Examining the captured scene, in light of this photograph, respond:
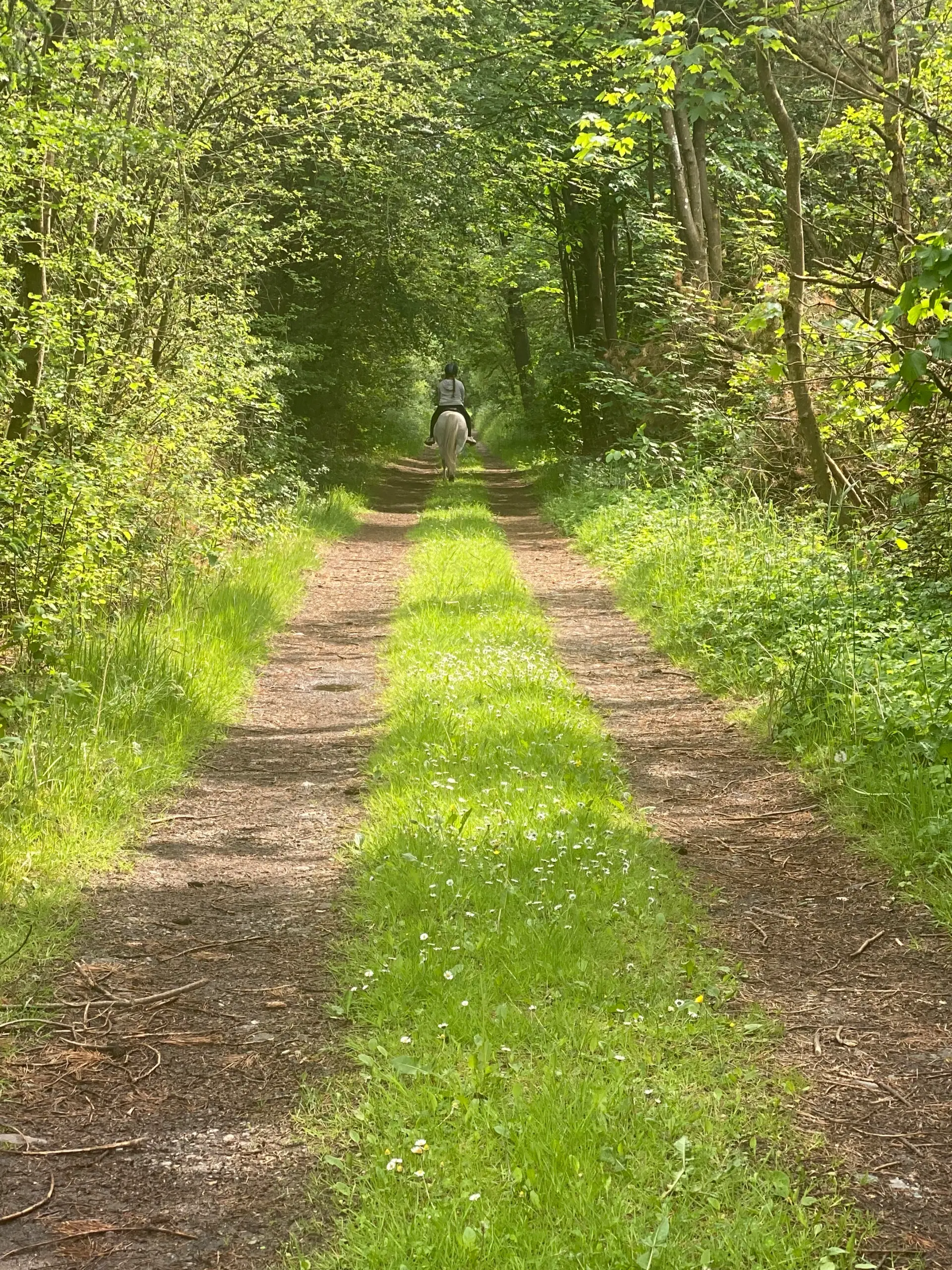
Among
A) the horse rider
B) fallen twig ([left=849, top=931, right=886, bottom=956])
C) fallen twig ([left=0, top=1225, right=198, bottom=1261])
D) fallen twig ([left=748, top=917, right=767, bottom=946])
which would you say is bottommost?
fallen twig ([left=849, top=931, right=886, bottom=956])

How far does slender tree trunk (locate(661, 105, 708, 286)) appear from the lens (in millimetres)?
16656

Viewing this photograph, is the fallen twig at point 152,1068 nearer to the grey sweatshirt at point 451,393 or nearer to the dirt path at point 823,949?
the dirt path at point 823,949

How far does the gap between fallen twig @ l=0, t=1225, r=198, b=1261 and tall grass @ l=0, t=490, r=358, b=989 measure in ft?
4.85

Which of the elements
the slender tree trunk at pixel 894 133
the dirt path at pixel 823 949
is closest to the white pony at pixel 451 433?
the slender tree trunk at pixel 894 133

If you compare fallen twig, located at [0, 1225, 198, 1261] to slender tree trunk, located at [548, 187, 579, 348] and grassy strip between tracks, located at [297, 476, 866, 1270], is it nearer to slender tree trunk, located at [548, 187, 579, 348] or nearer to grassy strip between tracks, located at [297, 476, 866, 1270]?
grassy strip between tracks, located at [297, 476, 866, 1270]

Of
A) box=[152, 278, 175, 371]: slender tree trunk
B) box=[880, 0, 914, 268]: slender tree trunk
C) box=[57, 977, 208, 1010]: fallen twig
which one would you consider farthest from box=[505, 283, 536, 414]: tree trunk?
box=[57, 977, 208, 1010]: fallen twig

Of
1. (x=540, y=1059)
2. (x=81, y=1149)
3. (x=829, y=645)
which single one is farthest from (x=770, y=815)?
(x=81, y=1149)

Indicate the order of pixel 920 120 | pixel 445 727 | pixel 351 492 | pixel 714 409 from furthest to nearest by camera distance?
pixel 351 492 < pixel 714 409 < pixel 920 120 < pixel 445 727

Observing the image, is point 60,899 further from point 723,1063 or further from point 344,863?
point 723,1063

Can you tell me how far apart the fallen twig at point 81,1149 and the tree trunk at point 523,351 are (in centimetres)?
3108

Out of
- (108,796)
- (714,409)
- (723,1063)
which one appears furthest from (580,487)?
(723,1063)

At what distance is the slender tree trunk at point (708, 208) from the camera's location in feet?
56.2

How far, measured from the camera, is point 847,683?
6.92m

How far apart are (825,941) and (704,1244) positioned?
200 cm
